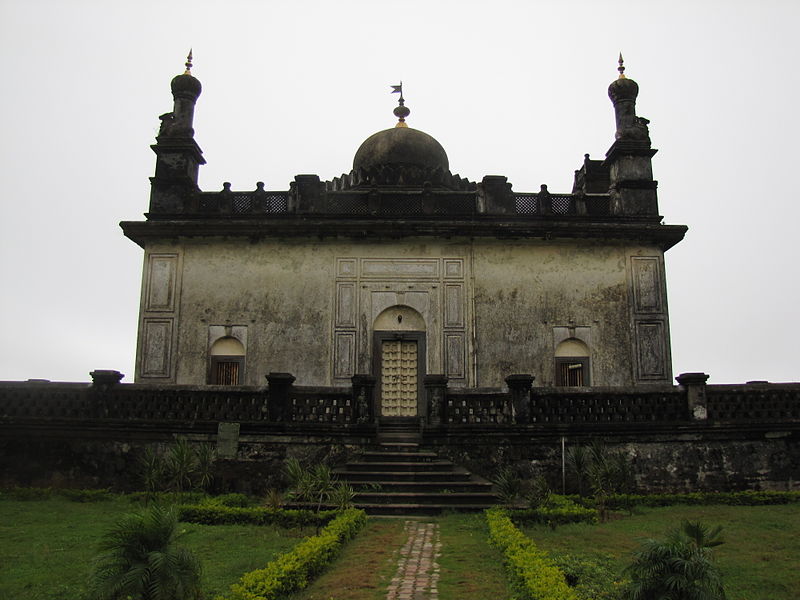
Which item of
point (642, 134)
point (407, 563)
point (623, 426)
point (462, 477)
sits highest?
point (642, 134)

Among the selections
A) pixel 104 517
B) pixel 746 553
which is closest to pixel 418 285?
pixel 104 517

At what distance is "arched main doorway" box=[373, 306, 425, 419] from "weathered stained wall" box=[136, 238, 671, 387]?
203 mm

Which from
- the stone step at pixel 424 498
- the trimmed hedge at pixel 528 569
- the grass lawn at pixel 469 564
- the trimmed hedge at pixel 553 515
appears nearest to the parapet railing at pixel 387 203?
the stone step at pixel 424 498

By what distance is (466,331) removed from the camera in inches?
692

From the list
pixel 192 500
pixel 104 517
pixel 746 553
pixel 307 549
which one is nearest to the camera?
pixel 307 549

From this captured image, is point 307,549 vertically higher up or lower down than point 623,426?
lower down

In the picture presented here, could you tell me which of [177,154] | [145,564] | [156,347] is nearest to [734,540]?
[145,564]

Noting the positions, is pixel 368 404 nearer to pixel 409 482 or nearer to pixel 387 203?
pixel 409 482

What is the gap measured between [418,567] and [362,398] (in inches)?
226

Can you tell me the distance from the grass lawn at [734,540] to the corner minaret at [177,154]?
12732 mm

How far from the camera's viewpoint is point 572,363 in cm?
1756

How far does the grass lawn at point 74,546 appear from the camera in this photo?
22.4ft

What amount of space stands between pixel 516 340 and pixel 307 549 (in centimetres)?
1088

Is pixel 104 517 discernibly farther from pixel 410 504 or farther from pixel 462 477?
pixel 462 477
